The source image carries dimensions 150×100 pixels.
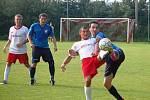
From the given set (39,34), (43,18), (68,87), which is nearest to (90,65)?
(68,87)

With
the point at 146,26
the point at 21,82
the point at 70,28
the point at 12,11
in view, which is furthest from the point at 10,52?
the point at 146,26

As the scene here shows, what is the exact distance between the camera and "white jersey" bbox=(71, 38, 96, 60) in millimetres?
10414

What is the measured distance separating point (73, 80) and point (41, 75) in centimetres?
166

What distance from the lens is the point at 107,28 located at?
49.2 metres

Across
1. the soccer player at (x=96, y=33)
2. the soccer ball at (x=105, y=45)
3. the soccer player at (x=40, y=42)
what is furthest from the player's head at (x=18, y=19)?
the soccer ball at (x=105, y=45)

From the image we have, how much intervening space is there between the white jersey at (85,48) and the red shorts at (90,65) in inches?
5.4

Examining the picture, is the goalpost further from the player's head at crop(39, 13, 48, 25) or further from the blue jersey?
the player's head at crop(39, 13, 48, 25)

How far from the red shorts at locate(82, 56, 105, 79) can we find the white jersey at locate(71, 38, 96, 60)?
14 centimetres

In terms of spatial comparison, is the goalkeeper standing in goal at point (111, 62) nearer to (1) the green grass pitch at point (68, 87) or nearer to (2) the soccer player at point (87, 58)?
(2) the soccer player at point (87, 58)

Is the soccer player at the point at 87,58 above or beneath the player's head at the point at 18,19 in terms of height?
beneath

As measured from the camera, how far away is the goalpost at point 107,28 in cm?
4888

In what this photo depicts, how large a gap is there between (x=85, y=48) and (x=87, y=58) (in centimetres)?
25

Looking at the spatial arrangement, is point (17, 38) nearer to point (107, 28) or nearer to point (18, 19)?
point (18, 19)

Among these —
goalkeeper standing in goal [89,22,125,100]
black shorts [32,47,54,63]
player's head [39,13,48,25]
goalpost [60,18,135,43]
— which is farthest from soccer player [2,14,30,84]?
goalpost [60,18,135,43]
